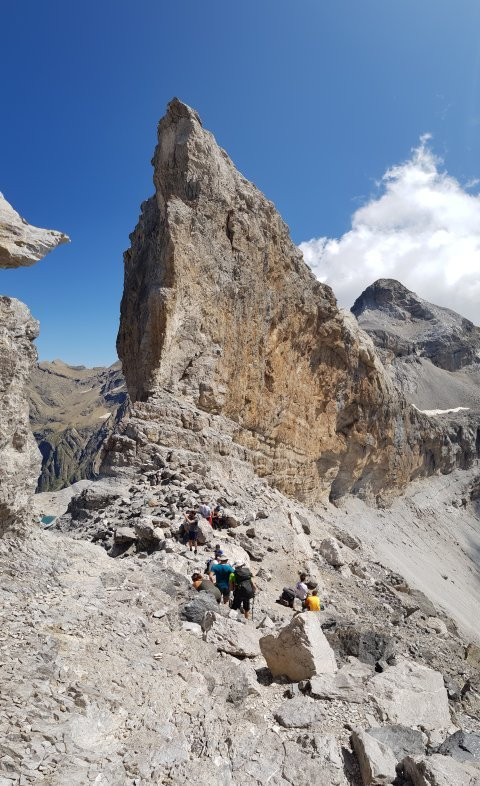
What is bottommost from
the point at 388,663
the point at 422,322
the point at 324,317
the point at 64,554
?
the point at 388,663

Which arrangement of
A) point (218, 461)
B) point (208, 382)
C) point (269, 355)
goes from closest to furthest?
point (218, 461) → point (208, 382) → point (269, 355)

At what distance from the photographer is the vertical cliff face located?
6.15 metres

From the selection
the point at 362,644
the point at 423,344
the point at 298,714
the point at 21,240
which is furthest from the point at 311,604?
the point at 423,344

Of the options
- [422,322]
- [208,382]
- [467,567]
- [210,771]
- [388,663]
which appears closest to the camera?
[210,771]

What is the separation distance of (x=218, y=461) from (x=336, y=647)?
37.9 feet

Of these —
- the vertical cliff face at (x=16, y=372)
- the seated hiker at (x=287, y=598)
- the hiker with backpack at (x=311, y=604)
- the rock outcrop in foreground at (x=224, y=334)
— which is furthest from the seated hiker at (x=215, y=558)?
the rock outcrop in foreground at (x=224, y=334)

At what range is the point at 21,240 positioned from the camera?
20.0 ft

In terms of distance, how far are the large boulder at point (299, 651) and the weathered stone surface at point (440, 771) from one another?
180cm

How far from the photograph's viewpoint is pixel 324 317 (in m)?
30.9

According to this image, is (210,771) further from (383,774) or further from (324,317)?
(324,317)

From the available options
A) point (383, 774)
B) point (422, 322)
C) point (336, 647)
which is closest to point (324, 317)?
point (336, 647)

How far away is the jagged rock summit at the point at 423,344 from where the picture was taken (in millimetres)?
81688

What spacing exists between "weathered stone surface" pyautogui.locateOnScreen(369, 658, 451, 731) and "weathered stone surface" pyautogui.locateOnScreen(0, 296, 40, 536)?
18.6 ft

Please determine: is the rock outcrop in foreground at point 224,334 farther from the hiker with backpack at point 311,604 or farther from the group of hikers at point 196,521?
the hiker with backpack at point 311,604
